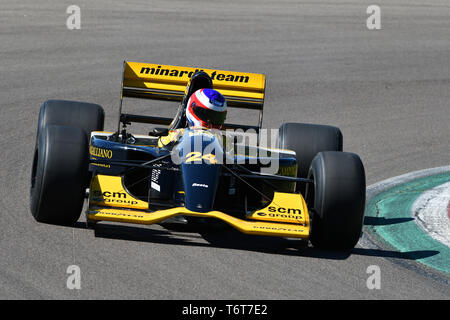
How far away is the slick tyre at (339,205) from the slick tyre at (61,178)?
205cm

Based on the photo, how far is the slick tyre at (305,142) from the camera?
9.85 m

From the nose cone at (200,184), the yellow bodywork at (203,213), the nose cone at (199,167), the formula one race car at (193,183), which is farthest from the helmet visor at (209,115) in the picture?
the yellow bodywork at (203,213)

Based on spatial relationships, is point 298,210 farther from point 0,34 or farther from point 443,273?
point 0,34

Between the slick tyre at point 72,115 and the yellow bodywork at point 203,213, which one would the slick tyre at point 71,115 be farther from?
the yellow bodywork at point 203,213

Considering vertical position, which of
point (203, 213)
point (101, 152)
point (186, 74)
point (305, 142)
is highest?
point (186, 74)

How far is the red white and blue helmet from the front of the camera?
872 cm

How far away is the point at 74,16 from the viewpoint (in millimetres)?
21203

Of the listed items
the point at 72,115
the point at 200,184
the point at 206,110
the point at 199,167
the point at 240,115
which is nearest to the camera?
the point at 200,184

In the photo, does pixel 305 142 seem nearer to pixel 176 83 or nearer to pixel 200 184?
pixel 176 83

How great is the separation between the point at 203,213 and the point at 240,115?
22.5 feet

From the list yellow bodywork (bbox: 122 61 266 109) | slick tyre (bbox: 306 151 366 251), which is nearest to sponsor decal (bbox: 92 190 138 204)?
slick tyre (bbox: 306 151 366 251)

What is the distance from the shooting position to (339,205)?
786 centimetres

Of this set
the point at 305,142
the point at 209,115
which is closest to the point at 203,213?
the point at 209,115

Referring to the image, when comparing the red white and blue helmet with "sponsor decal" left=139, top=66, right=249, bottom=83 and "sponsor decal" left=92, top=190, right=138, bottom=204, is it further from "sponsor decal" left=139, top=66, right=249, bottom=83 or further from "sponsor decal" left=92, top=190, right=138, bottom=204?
"sponsor decal" left=139, top=66, right=249, bottom=83
